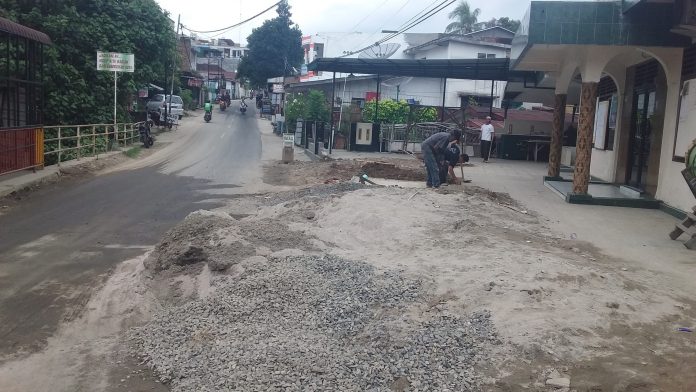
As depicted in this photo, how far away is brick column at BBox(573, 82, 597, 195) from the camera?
12.4 m

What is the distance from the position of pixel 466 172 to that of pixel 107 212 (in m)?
10.3

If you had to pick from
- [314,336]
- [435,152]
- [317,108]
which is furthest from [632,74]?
[317,108]

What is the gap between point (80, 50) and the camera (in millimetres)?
26406

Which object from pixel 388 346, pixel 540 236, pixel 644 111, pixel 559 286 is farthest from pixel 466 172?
pixel 388 346

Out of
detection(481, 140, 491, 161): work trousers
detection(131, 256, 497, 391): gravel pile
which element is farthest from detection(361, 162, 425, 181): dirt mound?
detection(131, 256, 497, 391): gravel pile

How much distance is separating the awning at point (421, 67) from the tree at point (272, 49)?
169 feet

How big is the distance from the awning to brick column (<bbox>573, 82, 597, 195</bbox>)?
10.4 metres

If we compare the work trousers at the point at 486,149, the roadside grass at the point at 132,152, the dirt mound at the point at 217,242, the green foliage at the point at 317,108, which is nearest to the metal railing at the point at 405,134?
the work trousers at the point at 486,149

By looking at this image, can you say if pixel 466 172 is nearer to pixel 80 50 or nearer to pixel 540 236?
pixel 540 236

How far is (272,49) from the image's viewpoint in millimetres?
75812

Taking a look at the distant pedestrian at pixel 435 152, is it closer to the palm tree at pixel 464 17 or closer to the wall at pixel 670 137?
the wall at pixel 670 137

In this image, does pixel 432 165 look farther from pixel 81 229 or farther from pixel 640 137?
pixel 81 229

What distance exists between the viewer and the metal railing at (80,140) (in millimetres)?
18906

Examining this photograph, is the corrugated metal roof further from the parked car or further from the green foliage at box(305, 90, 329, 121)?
the parked car
